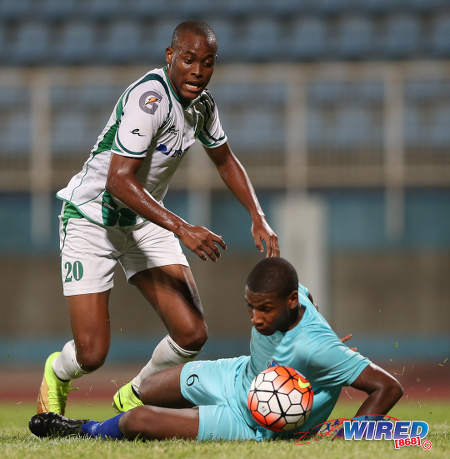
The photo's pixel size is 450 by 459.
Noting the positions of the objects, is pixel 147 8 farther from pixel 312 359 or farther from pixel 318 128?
pixel 312 359

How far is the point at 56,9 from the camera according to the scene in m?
14.3

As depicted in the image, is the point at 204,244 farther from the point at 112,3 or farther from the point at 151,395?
the point at 112,3

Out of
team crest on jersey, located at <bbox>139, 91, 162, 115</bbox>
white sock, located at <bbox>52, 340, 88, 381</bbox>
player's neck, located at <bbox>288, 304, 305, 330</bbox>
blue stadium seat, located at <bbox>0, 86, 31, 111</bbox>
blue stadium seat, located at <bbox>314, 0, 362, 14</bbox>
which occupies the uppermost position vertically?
blue stadium seat, located at <bbox>314, 0, 362, 14</bbox>

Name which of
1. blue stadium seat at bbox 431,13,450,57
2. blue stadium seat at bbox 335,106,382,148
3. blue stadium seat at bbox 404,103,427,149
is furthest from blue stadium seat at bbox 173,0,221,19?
blue stadium seat at bbox 404,103,427,149

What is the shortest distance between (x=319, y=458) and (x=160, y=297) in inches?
61.8

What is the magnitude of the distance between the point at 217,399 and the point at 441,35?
10.4m

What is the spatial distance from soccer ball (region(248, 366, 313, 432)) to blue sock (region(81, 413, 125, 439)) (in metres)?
0.69

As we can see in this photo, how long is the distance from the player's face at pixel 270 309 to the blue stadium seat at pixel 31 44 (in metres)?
10.8

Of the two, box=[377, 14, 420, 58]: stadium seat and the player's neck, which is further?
box=[377, 14, 420, 58]: stadium seat

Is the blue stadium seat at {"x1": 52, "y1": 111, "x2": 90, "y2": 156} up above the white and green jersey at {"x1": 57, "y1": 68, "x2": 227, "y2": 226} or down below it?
above

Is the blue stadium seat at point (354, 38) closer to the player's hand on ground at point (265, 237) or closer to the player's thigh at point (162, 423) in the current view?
the player's hand on ground at point (265, 237)

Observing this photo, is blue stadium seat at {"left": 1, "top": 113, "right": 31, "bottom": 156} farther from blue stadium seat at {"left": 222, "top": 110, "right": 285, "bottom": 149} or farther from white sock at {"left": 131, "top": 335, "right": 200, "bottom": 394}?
white sock at {"left": 131, "top": 335, "right": 200, "bottom": 394}

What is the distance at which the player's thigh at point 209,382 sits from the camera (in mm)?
3914

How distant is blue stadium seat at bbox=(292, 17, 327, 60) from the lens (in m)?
13.1
